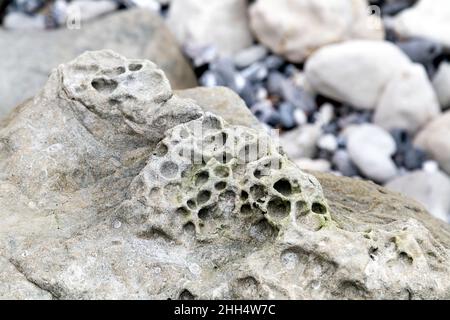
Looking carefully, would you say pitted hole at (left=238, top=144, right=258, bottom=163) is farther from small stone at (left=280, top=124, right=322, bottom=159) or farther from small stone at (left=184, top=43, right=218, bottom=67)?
small stone at (left=184, top=43, right=218, bottom=67)

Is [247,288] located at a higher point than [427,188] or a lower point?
higher

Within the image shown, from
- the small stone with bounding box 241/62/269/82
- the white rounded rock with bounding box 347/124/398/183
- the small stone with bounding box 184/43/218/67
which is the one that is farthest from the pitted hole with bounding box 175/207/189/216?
the small stone with bounding box 241/62/269/82

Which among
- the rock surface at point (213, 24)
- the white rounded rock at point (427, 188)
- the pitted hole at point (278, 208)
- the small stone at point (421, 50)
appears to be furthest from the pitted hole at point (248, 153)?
the small stone at point (421, 50)

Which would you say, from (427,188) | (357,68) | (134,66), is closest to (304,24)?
(357,68)

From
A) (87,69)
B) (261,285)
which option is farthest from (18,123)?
(261,285)

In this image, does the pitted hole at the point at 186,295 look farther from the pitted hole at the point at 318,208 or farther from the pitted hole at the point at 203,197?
the pitted hole at the point at 318,208

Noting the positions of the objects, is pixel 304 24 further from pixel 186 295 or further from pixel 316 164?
pixel 186 295
